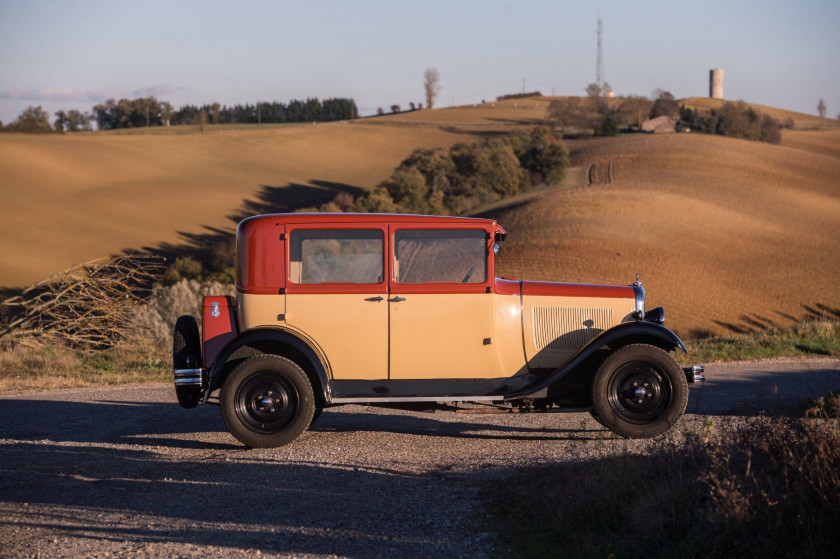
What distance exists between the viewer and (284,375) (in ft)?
26.3

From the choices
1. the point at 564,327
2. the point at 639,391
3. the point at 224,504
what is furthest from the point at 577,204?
the point at 224,504

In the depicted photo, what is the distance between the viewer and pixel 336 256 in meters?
8.18

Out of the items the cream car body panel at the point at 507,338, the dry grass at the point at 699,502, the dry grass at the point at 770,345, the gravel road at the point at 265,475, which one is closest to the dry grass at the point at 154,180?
the dry grass at the point at 770,345

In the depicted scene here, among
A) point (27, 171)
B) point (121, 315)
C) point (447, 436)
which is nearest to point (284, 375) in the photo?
point (447, 436)

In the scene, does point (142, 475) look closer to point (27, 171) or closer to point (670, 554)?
point (670, 554)

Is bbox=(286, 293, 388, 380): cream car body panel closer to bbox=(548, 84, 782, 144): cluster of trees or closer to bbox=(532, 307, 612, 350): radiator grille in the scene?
bbox=(532, 307, 612, 350): radiator grille

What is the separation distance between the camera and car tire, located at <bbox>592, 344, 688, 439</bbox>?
7.97m

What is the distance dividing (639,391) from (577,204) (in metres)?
44.0

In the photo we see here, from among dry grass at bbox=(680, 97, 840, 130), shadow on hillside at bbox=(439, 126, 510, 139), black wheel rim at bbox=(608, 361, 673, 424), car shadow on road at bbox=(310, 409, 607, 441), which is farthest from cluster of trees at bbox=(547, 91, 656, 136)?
black wheel rim at bbox=(608, 361, 673, 424)

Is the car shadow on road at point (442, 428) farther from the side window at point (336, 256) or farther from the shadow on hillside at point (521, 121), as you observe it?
the shadow on hillside at point (521, 121)

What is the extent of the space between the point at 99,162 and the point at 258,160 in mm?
16753

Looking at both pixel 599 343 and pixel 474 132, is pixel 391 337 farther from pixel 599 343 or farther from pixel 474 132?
pixel 474 132

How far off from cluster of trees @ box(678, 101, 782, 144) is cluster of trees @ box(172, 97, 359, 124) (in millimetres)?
67444

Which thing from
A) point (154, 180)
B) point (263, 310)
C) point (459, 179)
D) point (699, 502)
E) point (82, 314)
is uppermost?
point (154, 180)
